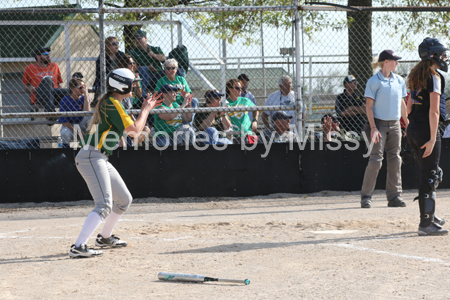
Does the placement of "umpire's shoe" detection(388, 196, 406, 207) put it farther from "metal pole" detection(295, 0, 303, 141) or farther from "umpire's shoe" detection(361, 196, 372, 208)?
"metal pole" detection(295, 0, 303, 141)

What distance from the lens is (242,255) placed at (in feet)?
17.1

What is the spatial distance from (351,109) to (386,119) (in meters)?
2.12

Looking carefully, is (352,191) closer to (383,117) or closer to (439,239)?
(383,117)

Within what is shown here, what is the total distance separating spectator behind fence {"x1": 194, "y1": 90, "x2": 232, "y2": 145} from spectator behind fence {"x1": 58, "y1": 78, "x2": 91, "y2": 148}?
2006 mm

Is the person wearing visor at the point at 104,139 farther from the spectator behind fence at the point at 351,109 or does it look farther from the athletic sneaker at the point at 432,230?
the spectator behind fence at the point at 351,109

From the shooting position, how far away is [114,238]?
584 cm

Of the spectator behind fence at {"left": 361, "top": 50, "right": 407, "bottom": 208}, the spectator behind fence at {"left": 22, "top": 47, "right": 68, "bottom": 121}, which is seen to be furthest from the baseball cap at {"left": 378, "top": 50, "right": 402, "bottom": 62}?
the spectator behind fence at {"left": 22, "top": 47, "right": 68, "bottom": 121}

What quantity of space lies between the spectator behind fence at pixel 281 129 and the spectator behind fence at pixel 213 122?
2.73 feet

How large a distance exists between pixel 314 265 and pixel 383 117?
4034 mm

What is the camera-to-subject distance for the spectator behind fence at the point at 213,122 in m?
9.88

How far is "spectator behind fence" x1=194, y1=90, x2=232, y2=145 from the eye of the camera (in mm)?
9883

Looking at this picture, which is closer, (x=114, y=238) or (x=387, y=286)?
(x=387, y=286)

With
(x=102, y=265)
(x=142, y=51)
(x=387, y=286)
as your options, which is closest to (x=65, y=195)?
(x=142, y=51)

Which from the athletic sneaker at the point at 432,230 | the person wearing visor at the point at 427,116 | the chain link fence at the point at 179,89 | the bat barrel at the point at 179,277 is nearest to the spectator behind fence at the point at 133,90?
the chain link fence at the point at 179,89
